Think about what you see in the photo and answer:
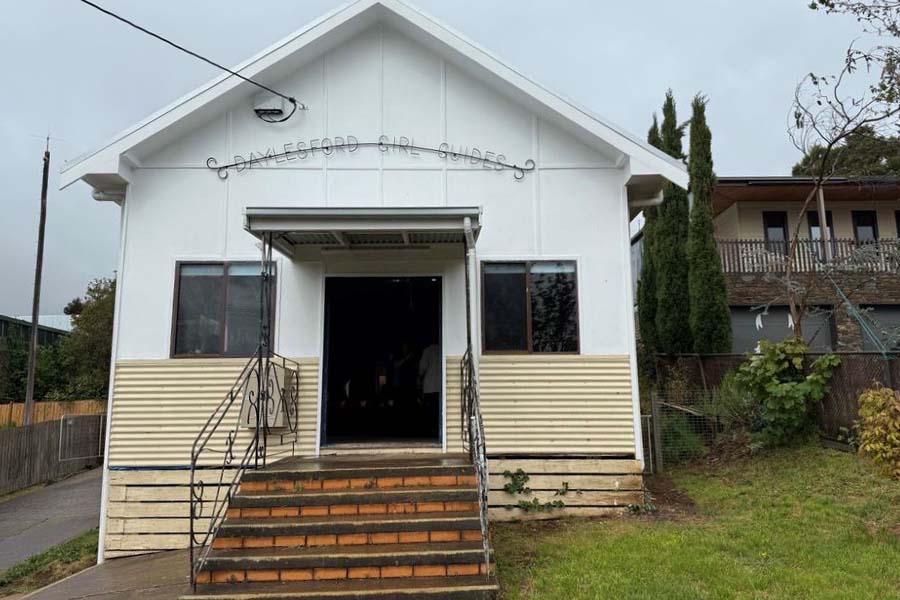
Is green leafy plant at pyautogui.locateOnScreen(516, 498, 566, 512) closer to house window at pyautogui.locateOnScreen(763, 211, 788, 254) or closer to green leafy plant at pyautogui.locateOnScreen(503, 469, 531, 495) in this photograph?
green leafy plant at pyautogui.locateOnScreen(503, 469, 531, 495)

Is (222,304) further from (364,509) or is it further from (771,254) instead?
(771,254)

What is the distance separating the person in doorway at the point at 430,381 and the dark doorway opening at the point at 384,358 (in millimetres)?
16

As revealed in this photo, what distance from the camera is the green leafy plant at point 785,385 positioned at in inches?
356

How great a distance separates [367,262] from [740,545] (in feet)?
17.7

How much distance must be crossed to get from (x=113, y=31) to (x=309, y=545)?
661 centimetres

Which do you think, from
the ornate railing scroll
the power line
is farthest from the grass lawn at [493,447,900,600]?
the power line

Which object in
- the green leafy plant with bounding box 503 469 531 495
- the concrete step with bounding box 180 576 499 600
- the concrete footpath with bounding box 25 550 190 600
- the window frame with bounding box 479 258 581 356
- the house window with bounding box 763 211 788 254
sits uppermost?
the house window with bounding box 763 211 788 254

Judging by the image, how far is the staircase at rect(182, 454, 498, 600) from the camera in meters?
4.96

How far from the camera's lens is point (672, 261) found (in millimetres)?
15945

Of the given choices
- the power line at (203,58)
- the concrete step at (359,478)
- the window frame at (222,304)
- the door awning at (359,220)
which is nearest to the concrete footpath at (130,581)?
the concrete step at (359,478)

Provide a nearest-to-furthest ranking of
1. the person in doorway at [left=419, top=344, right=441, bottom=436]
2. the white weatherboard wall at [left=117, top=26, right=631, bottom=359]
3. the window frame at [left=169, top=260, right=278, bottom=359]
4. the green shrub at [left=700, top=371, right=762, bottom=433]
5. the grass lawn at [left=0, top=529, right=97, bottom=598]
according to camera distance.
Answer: the grass lawn at [left=0, top=529, right=97, bottom=598], the window frame at [left=169, top=260, right=278, bottom=359], the white weatherboard wall at [left=117, top=26, right=631, bottom=359], the person in doorway at [left=419, top=344, right=441, bottom=436], the green shrub at [left=700, top=371, right=762, bottom=433]

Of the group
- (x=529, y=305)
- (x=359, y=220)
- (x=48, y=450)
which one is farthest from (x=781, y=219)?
(x=48, y=450)

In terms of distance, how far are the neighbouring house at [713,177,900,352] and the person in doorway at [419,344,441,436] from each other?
33.9ft

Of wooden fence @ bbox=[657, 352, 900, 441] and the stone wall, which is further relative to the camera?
the stone wall
